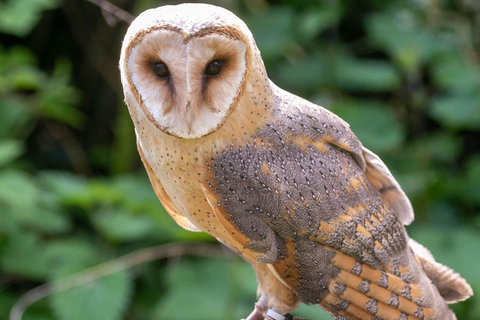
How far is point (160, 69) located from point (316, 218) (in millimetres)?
587

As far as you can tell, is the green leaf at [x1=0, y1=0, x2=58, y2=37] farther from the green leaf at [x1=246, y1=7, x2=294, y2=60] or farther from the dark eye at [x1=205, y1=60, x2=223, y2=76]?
the dark eye at [x1=205, y1=60, x2=223, y2=76]

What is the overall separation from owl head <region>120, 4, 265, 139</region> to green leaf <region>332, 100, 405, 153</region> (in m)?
2.20

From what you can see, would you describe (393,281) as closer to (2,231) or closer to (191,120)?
(191,120)

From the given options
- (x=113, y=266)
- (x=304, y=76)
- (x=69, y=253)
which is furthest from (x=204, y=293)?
(x=304, y=76)

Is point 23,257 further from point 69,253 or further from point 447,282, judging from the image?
point 447,282

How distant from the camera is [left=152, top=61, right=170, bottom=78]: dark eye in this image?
139 centimetres

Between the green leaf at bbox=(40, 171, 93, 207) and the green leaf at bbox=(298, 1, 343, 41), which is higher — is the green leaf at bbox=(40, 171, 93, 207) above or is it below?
below

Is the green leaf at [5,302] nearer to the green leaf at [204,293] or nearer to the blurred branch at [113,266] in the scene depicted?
the blurred branch at [113,266]

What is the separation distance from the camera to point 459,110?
370 centimetres

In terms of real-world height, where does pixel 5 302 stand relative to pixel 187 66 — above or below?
below

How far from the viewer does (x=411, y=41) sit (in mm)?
3805

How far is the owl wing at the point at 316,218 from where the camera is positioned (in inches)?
61.6

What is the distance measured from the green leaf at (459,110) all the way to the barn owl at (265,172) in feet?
6.61

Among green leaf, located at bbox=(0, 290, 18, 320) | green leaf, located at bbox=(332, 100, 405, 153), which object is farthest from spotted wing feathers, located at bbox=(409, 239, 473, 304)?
green leaf, located at bbox=(0, 290, 18, 320)
